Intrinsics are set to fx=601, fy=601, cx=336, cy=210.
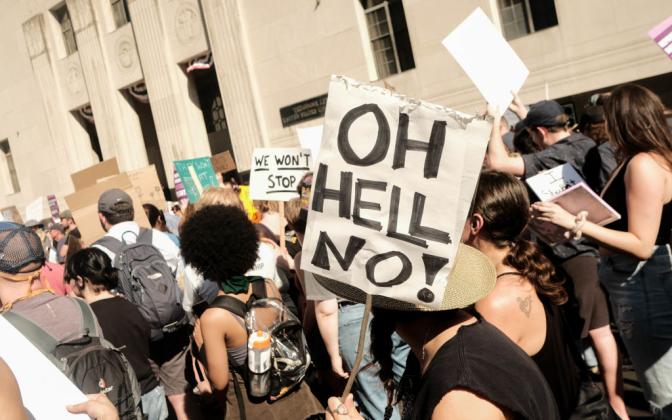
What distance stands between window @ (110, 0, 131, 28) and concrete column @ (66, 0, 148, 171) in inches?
29.3

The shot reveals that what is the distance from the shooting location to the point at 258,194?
5.82 metres

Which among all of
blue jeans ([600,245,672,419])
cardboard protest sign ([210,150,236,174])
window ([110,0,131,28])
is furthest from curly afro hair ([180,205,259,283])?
window ([110,0,131,28])

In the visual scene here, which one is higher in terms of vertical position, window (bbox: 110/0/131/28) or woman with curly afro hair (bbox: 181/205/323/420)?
window (bbox: 110/0/131/28)

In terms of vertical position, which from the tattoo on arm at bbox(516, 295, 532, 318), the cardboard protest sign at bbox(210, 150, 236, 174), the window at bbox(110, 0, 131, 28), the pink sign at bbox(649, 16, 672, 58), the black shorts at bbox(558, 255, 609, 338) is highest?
the window at bbox(110, 0, 131, 28)

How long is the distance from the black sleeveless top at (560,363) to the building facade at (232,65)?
874cm

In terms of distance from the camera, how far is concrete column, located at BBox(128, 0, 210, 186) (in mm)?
17531

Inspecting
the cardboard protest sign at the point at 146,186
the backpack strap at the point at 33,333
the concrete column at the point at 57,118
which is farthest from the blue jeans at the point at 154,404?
the concrete column at the point at 57,118

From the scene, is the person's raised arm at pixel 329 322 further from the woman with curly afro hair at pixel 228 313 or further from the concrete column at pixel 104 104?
the concrete column at pixel 104 104

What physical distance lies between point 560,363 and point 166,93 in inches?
675

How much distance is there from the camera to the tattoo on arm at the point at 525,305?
88.3 inches

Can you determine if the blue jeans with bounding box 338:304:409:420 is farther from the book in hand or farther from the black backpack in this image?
the black backpack

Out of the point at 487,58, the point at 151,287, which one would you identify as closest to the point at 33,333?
the point at 151,287

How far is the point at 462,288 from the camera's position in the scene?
5.87 ft

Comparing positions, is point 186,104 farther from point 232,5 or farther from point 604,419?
point 604,419
